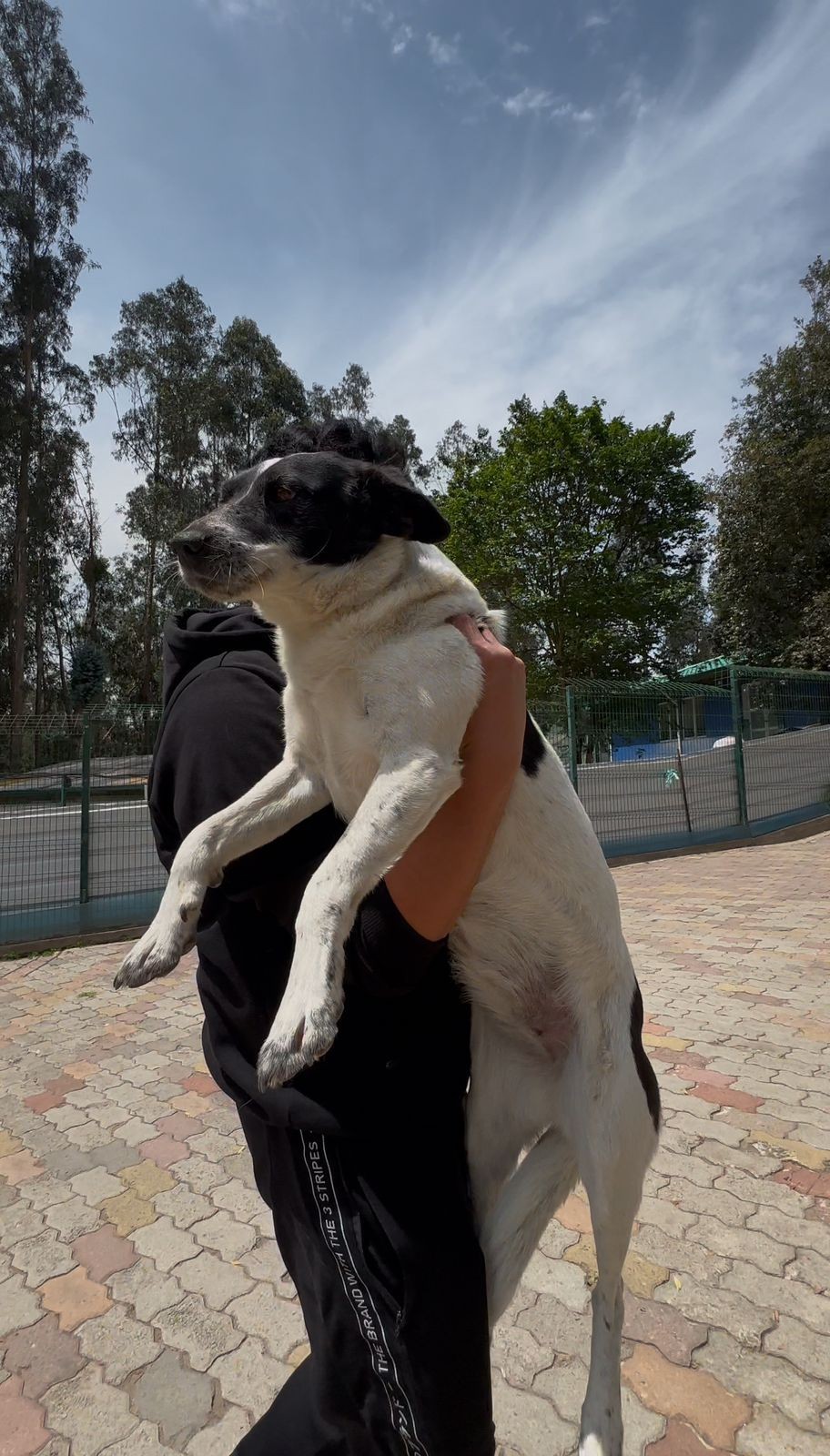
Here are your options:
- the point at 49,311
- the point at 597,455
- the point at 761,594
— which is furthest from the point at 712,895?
the point at 49,311

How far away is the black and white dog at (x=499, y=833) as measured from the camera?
1454 mm

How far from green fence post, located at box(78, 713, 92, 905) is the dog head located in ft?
19.0

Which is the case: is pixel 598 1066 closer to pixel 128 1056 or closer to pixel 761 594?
pixel 128 1056

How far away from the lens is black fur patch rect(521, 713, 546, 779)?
1.62 meters

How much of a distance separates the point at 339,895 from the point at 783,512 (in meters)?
23.3

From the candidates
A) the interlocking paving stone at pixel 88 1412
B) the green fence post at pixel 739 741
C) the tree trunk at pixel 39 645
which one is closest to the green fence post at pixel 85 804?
the interlocking paving stone at pixel 88 1412

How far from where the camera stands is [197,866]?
52.4 inches

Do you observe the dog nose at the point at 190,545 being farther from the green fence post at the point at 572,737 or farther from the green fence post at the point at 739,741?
the green fence post at the point at 739,741

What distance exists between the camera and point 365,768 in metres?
1.48

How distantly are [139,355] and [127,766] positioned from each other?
30.8 metres

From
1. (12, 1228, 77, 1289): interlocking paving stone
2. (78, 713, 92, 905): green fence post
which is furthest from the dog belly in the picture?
(78, 713, 92, 905): green fence post

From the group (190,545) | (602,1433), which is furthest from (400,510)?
(602,1433)

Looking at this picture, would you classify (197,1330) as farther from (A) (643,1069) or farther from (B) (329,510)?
(B) (329,510)

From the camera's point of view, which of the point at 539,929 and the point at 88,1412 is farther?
the point at 88,1412
